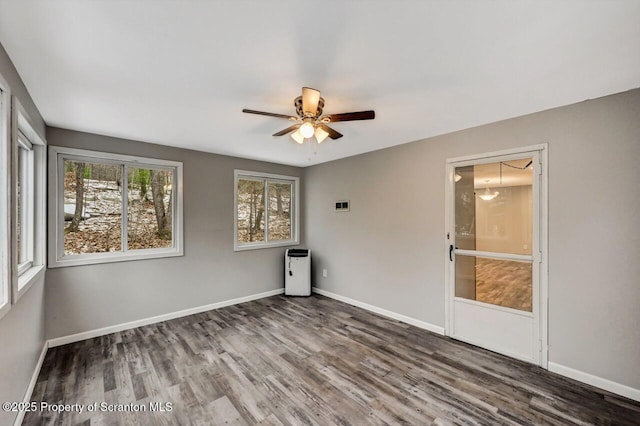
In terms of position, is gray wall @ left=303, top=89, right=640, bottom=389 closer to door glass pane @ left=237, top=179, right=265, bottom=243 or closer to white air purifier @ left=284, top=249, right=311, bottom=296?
white air purifier @ left=284, top=249, right=311, bottom=296

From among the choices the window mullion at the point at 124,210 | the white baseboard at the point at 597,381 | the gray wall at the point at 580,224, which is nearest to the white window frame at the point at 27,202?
the window mullion at the point at 124,210

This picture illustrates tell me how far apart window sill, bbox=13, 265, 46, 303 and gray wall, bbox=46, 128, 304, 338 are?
44 centimetres

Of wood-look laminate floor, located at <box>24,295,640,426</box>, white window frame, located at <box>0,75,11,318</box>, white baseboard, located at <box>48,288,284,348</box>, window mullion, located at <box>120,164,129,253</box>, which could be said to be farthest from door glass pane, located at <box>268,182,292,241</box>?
white window frame, located at <box>0,75,11,318</box>

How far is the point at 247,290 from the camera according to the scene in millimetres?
4531

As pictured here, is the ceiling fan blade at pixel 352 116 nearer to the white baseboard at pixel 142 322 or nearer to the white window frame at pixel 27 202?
the white window frame at pixel 27 202

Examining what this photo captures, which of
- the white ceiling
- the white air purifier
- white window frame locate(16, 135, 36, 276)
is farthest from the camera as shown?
the white air purifier

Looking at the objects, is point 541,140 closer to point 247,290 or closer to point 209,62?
point 209,62

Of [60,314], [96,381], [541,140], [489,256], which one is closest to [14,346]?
[96,381]

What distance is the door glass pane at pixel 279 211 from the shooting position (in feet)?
16.5

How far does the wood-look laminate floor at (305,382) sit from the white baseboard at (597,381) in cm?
7

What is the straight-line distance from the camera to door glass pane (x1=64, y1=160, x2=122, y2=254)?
3.15m

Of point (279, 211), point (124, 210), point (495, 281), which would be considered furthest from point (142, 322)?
point (495, 281)

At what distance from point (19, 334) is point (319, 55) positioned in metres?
2.88

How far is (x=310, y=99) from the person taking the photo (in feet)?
6.26
